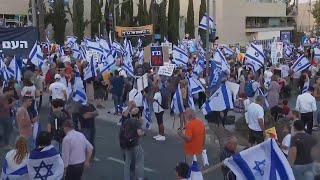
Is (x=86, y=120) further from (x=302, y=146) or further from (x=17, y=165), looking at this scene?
(x=302, y=146)

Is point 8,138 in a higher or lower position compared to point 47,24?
lower

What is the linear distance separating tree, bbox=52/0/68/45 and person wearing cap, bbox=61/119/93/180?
1787 inches

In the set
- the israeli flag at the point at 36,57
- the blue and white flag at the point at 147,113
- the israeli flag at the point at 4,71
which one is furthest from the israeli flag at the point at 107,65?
the blue and white flag at the point at 147,113

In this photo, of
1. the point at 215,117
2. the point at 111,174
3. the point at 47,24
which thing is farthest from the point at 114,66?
the point at 47,24

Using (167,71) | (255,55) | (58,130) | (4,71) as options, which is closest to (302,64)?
(255,55)

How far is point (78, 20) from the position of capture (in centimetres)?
5331

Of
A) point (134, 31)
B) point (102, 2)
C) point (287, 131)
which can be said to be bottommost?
point (287, 131)

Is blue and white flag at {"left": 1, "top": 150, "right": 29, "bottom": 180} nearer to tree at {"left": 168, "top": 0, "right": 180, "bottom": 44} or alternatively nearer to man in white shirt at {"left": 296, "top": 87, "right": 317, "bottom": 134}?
man in white shirt at {"left": 296, "top": 87, "right": 317, "bottom": 134}

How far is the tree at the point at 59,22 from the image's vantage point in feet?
174

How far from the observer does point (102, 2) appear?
57.8 meters

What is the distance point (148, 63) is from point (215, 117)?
9707 mm

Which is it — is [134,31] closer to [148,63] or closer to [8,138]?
[148,63]

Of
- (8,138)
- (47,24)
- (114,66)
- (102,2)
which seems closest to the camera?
(8,138)

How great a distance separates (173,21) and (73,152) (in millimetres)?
50094
